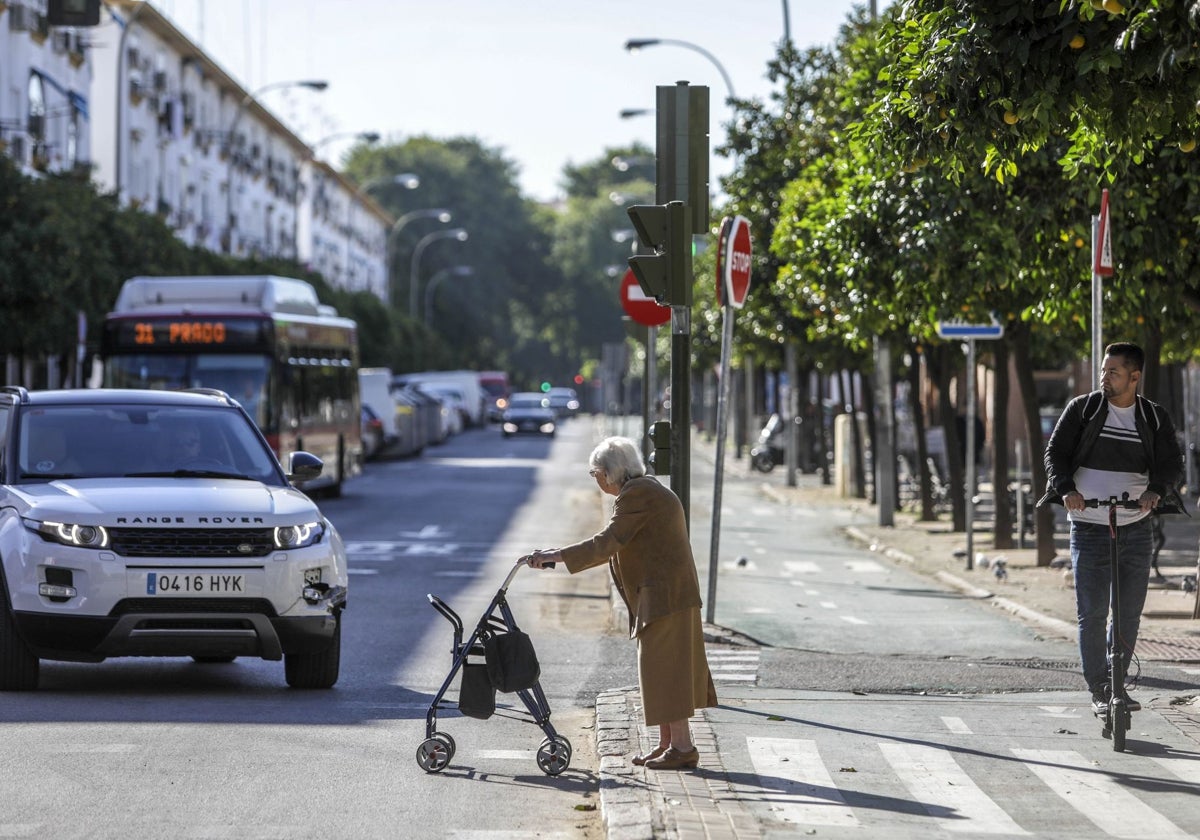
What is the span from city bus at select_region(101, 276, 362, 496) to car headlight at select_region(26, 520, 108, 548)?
51.8 ft

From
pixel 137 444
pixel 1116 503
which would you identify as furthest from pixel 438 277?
pixel 1116 503

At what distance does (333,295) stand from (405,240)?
145 ft

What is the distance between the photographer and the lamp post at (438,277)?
112 metres

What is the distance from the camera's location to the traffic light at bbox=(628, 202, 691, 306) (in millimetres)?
11727

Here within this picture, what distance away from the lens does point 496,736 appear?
9.80 metres

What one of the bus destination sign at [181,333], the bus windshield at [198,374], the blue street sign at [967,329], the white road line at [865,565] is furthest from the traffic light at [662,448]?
the bus destination sign at [181,333]

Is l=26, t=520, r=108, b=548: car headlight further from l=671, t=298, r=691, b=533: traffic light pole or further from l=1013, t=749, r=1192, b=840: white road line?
l=1013, t=749, r=1192, b=840: white road line

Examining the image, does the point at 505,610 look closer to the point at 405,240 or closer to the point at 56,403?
the point at 56,403

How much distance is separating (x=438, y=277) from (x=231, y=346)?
84864 mm

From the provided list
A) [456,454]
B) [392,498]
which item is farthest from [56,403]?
[456,454]

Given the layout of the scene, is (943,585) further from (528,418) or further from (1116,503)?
(528,418)

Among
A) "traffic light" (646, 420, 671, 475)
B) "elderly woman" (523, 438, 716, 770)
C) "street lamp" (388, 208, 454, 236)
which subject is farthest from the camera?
"street lamp" (388, 208, 454, 236)

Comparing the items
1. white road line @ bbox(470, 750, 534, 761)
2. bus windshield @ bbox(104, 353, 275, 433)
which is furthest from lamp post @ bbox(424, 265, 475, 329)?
white road line @ bbox(470, 750, 534, 761)

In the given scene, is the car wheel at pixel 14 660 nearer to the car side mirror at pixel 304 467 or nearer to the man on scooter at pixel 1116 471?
the car side mirror at pixel 304 467
